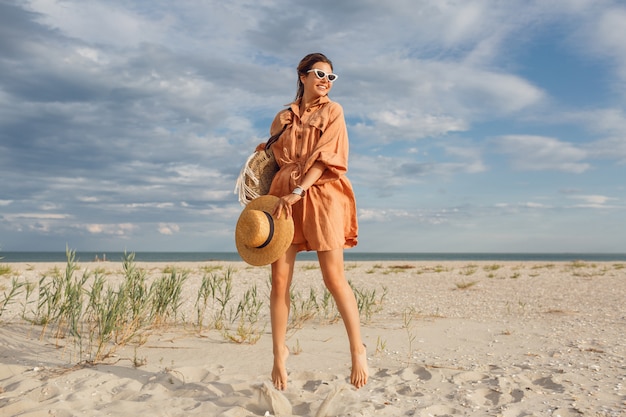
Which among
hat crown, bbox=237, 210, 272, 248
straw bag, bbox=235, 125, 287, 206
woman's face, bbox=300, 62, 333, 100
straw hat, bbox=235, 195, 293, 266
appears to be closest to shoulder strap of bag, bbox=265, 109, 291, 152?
straw bag, bbox=235, 125, 287, 206

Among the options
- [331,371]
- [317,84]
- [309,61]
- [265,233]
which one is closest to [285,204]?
[265,233]

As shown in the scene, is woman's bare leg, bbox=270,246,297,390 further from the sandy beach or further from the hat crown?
the hat crown

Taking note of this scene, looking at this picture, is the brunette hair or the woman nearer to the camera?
the woman

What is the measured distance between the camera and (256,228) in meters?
3.28

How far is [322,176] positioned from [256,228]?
0.53 meters

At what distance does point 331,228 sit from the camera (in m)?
3.37

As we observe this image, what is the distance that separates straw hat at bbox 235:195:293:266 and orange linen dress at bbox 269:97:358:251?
0.50ft

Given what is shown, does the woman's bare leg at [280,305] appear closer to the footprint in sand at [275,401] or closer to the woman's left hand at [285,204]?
the footprint in sand at [275,401]

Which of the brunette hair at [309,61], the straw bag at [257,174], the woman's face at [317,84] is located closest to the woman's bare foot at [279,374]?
the straw bag at [257,174]

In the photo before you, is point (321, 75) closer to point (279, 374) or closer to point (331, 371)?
point (279, 374)

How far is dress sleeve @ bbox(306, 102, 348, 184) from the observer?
3.34m

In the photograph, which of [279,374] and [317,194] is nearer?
[317,194]

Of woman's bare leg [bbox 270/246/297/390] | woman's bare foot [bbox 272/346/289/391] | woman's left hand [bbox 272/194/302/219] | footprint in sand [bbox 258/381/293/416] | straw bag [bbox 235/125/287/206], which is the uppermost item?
straw bag [bbox 235/125/287/206]

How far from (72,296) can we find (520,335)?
4.45m
